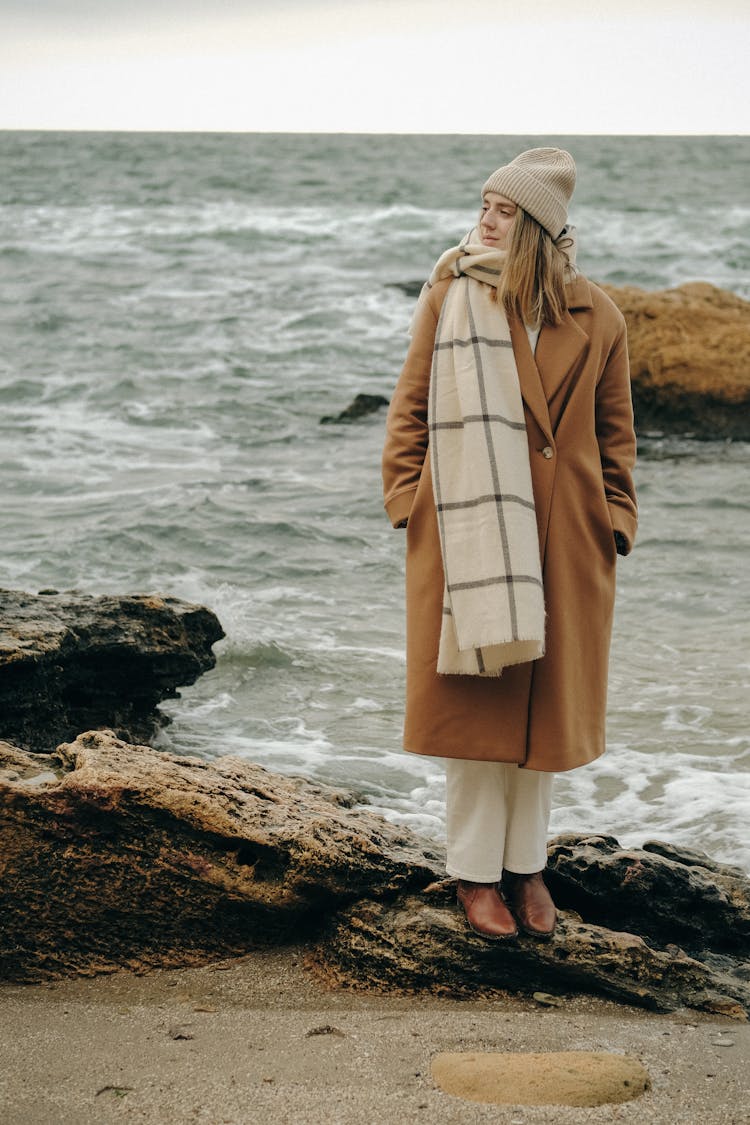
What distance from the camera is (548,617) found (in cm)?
306

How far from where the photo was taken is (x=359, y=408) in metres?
14.2

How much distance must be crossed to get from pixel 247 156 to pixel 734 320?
47409 mm

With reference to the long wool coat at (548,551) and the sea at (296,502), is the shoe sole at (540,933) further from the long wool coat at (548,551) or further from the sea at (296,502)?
the sea at (296,502)

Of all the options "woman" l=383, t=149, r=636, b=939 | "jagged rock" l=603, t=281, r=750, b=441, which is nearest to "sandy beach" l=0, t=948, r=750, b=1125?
"woman" l=383, t=149, r=636, b=939

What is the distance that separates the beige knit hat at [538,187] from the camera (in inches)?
119

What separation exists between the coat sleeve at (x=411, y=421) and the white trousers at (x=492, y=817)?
0.68 metres

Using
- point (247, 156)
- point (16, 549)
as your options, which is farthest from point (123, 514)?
point (247, 156)

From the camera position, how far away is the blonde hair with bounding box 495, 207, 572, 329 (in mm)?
3020

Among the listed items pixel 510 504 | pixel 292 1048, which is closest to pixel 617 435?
pixel 510 504

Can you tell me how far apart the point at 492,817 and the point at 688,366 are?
1011 cm

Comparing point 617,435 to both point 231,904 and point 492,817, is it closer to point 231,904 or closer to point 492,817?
→ point 492,817

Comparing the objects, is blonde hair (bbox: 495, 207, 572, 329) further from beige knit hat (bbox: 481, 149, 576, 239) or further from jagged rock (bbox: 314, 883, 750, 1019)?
jagged rock (bbox: 314, 883, 750, 1019)

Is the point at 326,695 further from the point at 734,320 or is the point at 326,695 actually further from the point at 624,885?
the point at 734,320

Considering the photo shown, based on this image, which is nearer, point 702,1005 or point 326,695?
point 702,1005
